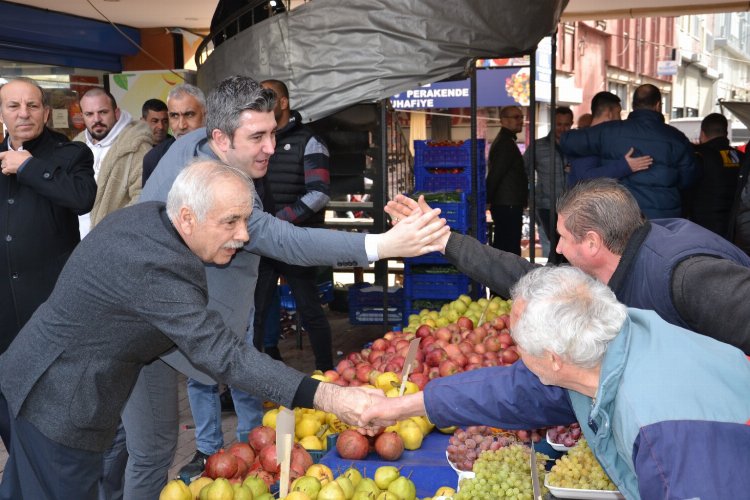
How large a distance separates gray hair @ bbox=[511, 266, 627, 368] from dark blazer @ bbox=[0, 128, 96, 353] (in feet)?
8.68

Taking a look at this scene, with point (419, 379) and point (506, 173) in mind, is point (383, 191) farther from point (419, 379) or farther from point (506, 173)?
point (419, 379)

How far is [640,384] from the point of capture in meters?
1.86

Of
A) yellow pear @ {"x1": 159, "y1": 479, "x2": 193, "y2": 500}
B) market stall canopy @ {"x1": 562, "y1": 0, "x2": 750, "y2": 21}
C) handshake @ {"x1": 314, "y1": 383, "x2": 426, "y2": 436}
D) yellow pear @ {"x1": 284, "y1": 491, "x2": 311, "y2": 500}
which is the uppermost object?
market stall canopy @ {"x1": 562, "y1": 0, "x2": 750, "y2": 21}

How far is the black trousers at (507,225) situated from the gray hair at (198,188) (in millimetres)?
6301

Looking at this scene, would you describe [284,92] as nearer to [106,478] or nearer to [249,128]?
[249,128]

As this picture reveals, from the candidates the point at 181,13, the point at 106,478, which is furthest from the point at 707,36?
the point at 106,478

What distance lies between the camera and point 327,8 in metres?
5.77

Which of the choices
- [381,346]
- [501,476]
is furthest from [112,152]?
[501,476]

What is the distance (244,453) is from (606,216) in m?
1.54

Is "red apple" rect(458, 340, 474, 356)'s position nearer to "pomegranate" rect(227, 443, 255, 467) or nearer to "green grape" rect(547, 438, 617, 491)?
"pomegranate" rect(227, 443, 255, 467)

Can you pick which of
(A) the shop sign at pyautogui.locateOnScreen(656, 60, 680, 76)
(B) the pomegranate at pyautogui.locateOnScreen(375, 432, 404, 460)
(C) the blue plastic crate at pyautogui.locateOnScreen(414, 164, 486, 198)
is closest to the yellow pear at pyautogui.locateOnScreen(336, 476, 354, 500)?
(B) the pomegranate at pyautogui.locateOnScreen(375, 432, 404, 460)

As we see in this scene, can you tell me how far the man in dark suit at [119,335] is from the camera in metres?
2.43

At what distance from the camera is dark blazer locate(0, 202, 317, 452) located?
7.94 ft

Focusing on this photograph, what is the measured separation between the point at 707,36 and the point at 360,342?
43.4 m
